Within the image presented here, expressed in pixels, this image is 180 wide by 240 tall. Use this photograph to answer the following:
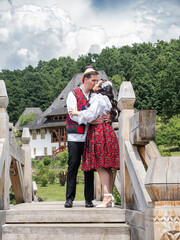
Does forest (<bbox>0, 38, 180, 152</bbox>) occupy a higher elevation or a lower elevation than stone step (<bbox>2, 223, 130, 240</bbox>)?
higher

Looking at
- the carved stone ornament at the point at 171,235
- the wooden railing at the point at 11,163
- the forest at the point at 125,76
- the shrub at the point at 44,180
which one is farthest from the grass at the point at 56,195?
the forest at the point at 125,76

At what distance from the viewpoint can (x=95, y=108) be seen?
4777 millimetres

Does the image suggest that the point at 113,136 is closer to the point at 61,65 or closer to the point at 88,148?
the point at 88,148

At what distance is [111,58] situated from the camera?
76.4 metres

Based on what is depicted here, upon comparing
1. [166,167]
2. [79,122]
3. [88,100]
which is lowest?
[166,167]

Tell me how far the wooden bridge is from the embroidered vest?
1.96ft

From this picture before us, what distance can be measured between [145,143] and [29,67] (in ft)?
310

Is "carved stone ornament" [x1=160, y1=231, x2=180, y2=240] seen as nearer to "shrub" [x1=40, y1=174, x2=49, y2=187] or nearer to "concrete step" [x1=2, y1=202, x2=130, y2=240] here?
"concrete step" [x1=2, y1=202, x2=130, y2=240]

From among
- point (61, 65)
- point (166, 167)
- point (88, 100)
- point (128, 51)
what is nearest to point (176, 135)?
A: point (88, 100)

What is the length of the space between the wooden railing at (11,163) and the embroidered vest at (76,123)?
2.55 feet

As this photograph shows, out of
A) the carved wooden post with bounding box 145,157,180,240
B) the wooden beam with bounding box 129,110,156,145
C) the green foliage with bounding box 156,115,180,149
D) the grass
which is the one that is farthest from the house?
the carved wooden post with bounding box 145,157,180,240

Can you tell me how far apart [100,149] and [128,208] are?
82 cm

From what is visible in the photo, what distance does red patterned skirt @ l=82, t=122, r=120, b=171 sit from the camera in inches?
188

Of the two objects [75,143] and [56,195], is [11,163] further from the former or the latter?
[56,195]
